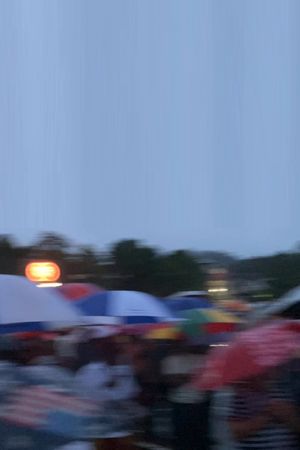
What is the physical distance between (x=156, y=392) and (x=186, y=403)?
1.22m

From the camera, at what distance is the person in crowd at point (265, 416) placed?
4.89 metres

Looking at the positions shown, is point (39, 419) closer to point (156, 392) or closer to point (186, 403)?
point (186, 403)

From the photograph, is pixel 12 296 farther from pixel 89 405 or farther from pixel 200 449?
pixel 89 405

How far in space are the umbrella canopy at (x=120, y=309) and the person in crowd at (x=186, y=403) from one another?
3.16m

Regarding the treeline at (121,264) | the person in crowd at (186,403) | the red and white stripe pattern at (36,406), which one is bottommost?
the person in crowd at (186,403)

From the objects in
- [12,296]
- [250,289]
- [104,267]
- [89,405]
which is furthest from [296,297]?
[104,267]

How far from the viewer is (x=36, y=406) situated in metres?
4.39

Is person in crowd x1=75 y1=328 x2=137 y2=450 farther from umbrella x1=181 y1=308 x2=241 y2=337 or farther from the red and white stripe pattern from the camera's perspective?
the red and white stripe pattern

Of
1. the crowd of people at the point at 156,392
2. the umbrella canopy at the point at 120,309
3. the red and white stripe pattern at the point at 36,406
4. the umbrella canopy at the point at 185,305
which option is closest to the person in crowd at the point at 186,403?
the crowd of people at the point at 156,392

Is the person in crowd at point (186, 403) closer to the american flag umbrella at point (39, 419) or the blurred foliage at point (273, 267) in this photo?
the american flag umbrella at point (39, 419)

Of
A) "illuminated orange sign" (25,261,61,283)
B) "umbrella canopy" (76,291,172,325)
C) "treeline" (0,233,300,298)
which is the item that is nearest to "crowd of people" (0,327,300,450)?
"umbrella canopy" (76,291,172,325)

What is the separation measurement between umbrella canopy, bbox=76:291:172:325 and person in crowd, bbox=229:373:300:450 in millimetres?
5259

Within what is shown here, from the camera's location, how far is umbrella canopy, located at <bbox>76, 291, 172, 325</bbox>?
10.4 metres

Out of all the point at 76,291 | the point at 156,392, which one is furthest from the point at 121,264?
the point at 156,392
